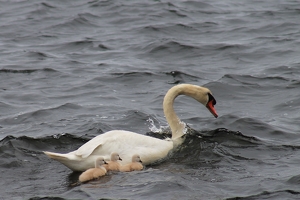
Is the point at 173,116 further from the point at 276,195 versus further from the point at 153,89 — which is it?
the point at 153,89

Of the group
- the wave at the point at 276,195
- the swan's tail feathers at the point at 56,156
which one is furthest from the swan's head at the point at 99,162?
the wave at the point at 276,195

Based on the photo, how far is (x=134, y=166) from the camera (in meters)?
8.94

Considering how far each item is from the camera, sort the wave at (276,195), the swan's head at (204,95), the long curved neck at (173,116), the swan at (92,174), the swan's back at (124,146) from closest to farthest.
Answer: the wave at (276,195) < the swan at (92,174) < the swan's back at (124,146) < the long curved neck at (173,116) < the swan's head at (204,95)

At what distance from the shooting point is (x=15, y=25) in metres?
19.8

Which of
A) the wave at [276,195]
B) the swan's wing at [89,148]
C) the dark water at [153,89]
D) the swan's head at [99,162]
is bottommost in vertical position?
the dark water at [153,89]

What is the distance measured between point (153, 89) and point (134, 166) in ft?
15.9

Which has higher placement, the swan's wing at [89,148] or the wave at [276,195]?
the swan's wing at [89,148]

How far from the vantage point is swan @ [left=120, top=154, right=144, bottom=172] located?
29.2ft

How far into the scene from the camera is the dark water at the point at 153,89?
8.76m

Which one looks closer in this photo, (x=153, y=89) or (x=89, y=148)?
(x=89, y=148)

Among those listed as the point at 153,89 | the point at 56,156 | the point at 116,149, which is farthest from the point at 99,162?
the point at 153,89

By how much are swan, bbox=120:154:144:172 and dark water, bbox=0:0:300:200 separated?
109mm

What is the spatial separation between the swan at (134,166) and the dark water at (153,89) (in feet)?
0.36

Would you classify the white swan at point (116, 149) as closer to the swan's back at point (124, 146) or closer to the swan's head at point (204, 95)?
the swan's back at point (124, 146)
